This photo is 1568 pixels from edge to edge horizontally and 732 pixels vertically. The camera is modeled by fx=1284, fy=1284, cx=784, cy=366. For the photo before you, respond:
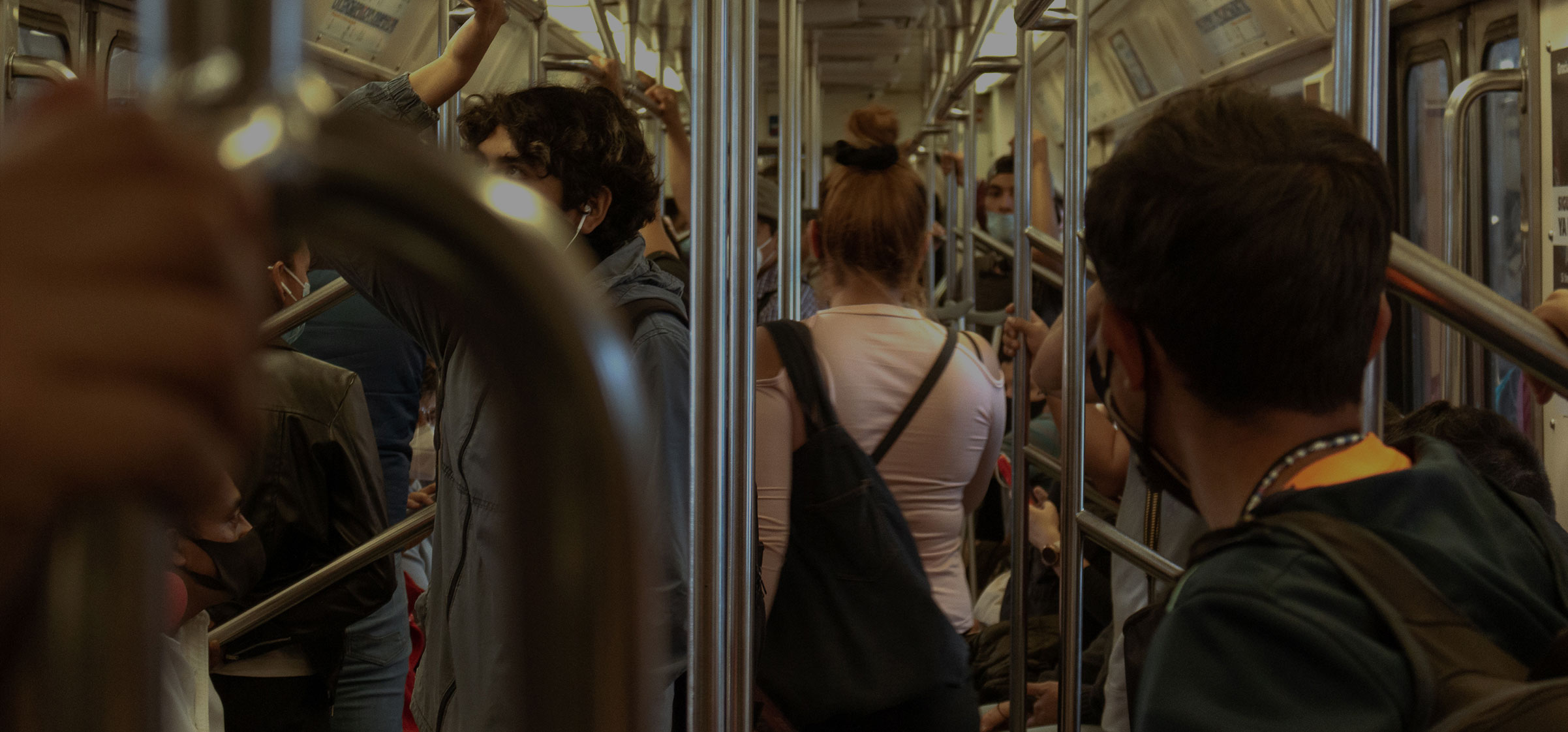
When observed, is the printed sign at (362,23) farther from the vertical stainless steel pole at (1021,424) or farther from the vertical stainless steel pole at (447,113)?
the vertical stainless steel pole at (1021,424)

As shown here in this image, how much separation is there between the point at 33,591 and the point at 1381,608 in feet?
2.24

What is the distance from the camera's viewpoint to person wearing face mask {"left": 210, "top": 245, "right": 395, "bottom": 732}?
2096 millimetres

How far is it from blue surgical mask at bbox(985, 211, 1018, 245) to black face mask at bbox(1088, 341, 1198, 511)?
17.2ft

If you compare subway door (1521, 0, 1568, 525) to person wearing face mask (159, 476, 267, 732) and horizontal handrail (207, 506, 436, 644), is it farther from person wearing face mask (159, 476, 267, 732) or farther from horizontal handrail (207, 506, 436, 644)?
person wearing face mask (159, 476, 267, 732)

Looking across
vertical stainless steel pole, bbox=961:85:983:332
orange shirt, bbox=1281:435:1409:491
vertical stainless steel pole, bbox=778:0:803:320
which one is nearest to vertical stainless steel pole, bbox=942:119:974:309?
vertical stainless steel pole, bbox=961:85:983:332

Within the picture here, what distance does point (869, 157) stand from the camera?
2.71 metres

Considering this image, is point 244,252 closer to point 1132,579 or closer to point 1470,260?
point 1132,579

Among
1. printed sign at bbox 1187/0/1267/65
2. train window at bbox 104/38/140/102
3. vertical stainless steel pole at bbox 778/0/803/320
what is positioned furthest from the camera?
printed sign at bbox 1187/0/1267/65

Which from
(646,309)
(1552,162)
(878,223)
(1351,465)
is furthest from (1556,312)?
(1552,162)

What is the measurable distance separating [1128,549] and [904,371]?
31.2 inches

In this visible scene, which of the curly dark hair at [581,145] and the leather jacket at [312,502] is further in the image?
the leather jacket at [312,502]

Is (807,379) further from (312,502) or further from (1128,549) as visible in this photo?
(312,502)

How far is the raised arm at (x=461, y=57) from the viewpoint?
5.07 ft

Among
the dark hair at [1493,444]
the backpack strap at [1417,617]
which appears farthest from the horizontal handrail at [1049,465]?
the backpack strap at [1417,617]
